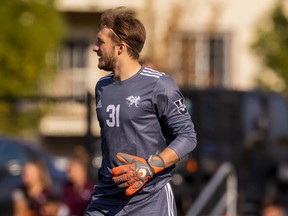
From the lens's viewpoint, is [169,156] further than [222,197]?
No

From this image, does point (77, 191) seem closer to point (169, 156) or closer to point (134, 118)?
point (134, 118)

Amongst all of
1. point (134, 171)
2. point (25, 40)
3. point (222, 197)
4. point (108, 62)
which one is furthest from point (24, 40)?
point (134, 171)

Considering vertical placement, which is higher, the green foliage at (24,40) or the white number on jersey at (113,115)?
the white number on jersey at (113,115)

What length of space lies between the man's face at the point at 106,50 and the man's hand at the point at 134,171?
2.07 ft

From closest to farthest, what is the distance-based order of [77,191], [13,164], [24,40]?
[77,191] → [13,164] → [24,40]

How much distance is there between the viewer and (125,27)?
26.1 ft

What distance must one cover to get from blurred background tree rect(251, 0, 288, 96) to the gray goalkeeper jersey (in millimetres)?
19780

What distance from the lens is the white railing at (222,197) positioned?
51.2ft

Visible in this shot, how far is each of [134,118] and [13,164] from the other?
9545 mm

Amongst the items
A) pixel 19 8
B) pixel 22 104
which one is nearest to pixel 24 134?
pixel 22 104

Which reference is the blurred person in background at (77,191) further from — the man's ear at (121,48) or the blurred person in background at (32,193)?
the man's ear at (121,48)

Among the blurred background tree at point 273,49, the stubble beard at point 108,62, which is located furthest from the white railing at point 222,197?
the blurred background tree at point 273,49

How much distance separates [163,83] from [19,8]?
54.8 feet

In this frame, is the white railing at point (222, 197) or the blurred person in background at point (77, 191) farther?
the white railing at point (222, 197)
